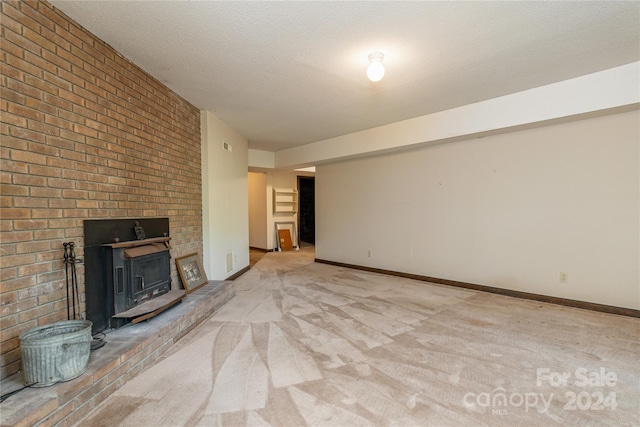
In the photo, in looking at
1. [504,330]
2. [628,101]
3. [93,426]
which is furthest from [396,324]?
[628,101]

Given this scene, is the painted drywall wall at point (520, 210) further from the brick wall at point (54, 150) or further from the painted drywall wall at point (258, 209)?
the brick wall at point (54, 150)

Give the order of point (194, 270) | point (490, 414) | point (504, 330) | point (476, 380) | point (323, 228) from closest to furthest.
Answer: point (490, 414), point (476, 380), point (504, 330), point (194, 270), point (323, 228)

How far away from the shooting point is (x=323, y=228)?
6.75 m

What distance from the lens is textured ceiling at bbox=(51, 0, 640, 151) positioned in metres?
2.09

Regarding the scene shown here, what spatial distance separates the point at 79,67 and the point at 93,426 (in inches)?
95.8

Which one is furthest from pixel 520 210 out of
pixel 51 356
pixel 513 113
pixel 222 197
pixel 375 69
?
pixel 51 356

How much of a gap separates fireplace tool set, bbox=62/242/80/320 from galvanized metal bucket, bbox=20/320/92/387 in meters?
0.32

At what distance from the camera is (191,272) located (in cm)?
376

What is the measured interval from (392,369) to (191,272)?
8.88ft

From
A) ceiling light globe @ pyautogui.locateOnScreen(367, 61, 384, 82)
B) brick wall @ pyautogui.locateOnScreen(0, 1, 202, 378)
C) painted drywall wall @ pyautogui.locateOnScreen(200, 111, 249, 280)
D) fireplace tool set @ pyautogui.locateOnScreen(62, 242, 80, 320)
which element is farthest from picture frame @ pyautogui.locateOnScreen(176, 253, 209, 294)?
ceiling light globe @ pyautogui.locateOnScreen(367, 61, 384, 82)

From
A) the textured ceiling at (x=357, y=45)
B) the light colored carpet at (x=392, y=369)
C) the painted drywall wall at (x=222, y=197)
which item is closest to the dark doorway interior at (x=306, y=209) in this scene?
the painted drywall wall at (x=222, y=197)

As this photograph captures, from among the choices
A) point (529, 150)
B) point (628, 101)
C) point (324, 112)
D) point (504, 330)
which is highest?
point (324, 112)

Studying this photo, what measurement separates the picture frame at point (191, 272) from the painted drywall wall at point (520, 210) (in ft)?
10.4

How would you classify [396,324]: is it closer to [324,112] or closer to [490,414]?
[490,414]
